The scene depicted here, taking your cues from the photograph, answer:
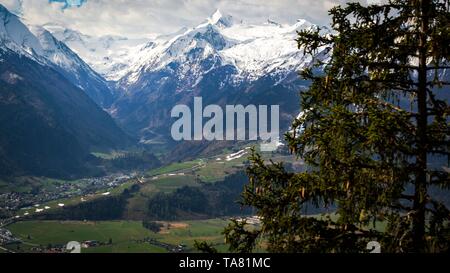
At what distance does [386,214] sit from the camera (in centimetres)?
1777

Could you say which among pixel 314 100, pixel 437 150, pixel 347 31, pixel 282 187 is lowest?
pixel 282 187

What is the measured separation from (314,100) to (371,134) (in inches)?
163

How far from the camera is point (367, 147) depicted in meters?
17.0

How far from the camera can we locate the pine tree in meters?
17.2

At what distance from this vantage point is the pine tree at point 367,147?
17203 mm

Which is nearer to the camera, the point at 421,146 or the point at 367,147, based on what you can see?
the point at 367,147

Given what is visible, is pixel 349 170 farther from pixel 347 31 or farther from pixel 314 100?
pixel 347 31

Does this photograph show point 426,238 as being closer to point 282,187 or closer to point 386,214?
point 386,214

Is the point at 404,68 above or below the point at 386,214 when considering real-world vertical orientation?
above
